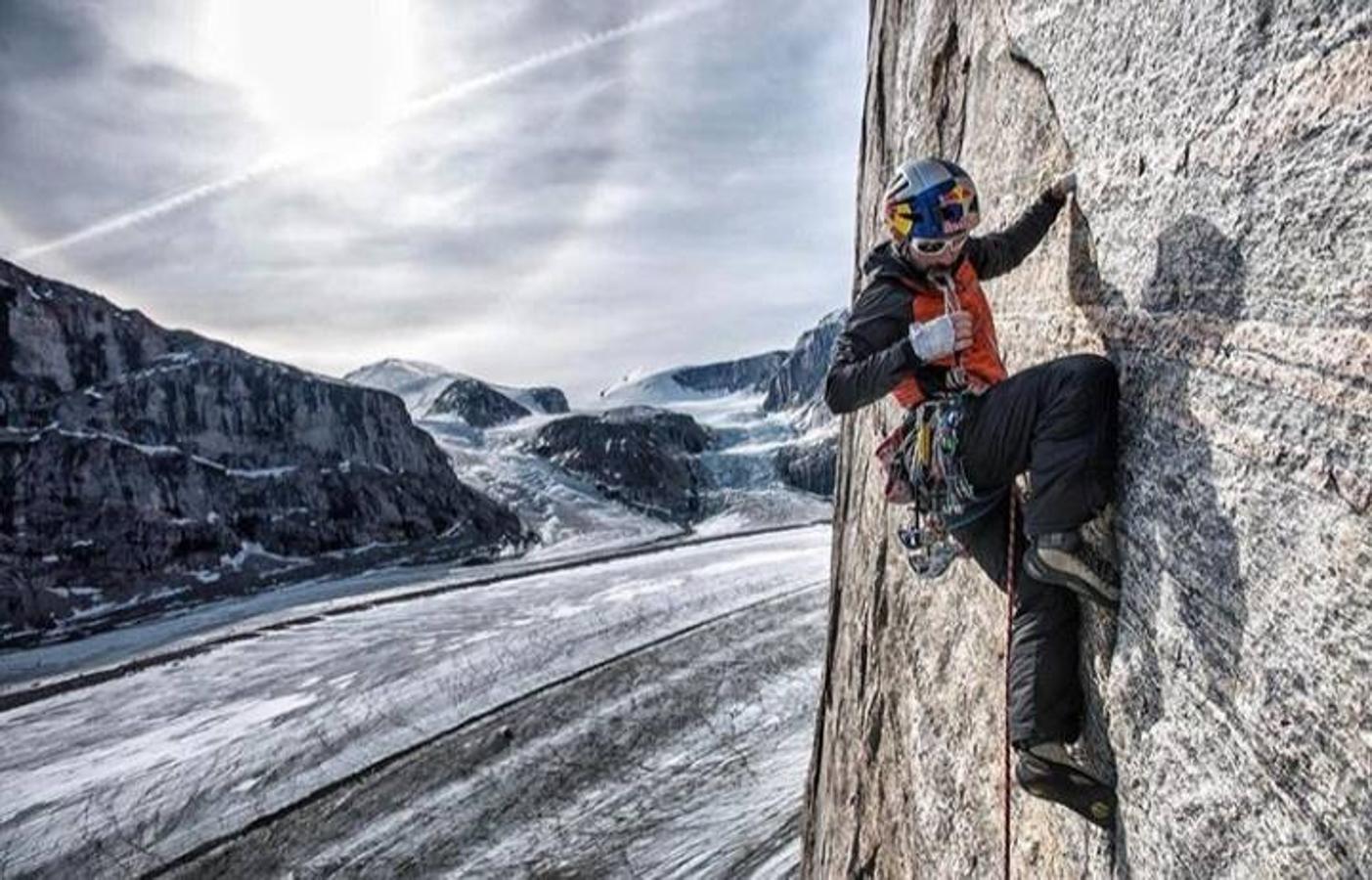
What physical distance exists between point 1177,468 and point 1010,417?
0.64 m

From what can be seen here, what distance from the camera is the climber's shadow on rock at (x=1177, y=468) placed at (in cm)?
290

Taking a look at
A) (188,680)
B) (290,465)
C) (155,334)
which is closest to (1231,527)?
(188,680)

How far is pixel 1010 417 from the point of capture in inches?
140

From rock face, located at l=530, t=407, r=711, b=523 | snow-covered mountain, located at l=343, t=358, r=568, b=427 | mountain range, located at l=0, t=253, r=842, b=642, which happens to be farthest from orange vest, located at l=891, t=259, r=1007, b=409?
snow-covered mountain, located at l=343, t=358, r=568, b=427

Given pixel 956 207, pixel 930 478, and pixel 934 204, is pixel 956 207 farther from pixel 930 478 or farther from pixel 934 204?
pixel 930 478

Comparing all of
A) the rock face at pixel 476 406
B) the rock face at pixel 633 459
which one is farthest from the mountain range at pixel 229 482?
the rock face at pixel 476 406

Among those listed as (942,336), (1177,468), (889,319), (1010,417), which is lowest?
(1177,468)

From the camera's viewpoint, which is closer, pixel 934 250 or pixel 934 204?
pixel 934 204

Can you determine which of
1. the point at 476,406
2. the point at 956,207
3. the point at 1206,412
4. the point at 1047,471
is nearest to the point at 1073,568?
the point at 1047,471

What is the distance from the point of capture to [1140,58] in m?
3.60

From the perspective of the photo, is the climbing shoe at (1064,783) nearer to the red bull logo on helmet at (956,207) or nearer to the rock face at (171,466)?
the red bull logo on helmet at (956,207)

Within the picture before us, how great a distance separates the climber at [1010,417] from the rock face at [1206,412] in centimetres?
14

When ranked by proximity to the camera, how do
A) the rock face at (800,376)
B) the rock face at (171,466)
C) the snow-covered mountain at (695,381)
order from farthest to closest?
1. the snow-covered mountain at (695,381)
2. the rock face at (800,376)
3. the rock face at (171,466)

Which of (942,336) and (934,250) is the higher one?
(934,250)
